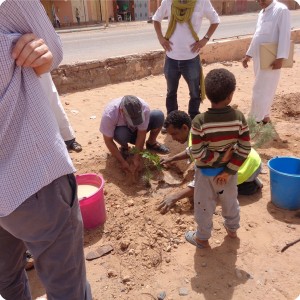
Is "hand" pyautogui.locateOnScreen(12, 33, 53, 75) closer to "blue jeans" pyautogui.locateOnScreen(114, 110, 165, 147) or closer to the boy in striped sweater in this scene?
the boy in striped sweater

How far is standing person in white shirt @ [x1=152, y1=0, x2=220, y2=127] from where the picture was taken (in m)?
4.06

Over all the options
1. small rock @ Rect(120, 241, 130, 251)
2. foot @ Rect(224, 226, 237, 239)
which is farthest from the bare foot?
small rock @ Rect(120, 241, 130, 251)

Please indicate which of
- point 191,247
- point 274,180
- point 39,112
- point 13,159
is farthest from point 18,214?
point 274,180

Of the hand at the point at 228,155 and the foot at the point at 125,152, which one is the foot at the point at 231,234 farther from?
the foot at the point at 125,152

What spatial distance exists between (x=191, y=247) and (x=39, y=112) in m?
1.73

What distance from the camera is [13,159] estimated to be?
1188mm

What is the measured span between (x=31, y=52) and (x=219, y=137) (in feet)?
4.09

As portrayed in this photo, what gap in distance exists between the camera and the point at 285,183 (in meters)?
2.71

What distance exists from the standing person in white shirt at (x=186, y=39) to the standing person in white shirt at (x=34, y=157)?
3.03 meters

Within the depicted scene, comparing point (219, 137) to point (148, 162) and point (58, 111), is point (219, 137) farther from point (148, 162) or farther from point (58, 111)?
point (58, 111)

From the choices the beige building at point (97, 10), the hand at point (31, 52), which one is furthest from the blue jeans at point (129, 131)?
the beige building at point (97, 10)

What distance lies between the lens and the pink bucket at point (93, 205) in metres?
2.51

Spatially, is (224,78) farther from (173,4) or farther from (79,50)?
(79,50)

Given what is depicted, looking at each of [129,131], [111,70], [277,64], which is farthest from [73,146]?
[111,70]
